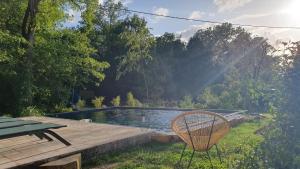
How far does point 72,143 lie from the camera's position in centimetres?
526

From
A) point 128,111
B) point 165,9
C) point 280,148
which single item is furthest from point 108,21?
point 280,148

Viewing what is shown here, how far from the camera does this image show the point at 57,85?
1387cm

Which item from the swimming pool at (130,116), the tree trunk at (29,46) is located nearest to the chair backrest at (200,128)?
the swimming pool at (130,116)

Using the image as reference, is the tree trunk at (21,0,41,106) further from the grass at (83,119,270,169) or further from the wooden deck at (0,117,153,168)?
the grass at (83,119,270,169)

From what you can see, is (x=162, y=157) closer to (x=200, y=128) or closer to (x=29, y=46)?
(x=200, y=128)

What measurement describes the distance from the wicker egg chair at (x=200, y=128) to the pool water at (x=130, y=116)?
268 inches

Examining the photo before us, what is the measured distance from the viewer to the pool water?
39.7 feet

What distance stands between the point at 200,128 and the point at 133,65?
60.5 ft

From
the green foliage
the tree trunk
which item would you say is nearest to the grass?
the tree trunk

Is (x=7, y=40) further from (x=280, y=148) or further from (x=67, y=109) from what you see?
(x=280, y=148)

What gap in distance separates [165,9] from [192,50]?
12370mm

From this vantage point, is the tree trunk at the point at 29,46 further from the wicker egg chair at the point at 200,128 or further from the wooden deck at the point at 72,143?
the wicker egg chair at the point at 200,128

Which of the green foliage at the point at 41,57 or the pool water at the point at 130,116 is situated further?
the pool water at the point at 130,116

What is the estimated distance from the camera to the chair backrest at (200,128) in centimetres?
430
